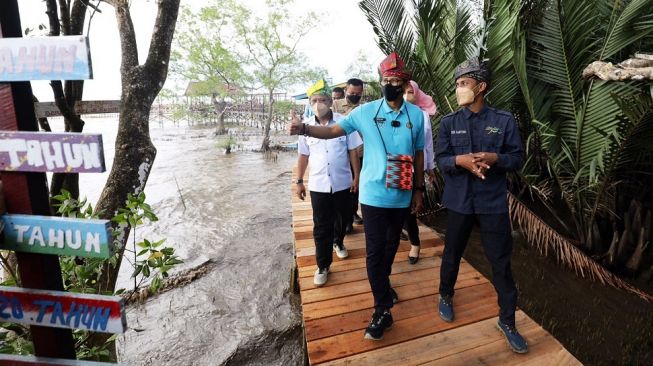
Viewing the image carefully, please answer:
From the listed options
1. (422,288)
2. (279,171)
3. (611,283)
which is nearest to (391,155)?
(422,288)

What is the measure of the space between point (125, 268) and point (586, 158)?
7.96 metres

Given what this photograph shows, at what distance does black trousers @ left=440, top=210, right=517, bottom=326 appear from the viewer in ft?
→ 7.10

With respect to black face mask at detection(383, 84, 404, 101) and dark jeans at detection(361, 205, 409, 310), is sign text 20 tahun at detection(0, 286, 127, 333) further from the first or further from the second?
black face mask at detection(383, 84, 404, 101)

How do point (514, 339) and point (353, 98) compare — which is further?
point (353, 98)

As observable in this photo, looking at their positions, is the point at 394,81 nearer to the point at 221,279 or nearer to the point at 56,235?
the point at 56,235

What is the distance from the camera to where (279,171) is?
14.7 meters

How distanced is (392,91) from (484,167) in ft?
2.43

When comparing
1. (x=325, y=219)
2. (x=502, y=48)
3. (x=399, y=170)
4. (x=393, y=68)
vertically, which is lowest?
(x=325, y=219)

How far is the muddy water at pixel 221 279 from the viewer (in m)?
4.34

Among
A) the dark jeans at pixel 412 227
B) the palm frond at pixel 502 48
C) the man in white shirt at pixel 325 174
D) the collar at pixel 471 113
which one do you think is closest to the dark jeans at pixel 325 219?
the man in white shirt at pixel 325 174

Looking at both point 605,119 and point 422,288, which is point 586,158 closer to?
point 605,119

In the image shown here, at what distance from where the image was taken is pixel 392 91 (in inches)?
86.4

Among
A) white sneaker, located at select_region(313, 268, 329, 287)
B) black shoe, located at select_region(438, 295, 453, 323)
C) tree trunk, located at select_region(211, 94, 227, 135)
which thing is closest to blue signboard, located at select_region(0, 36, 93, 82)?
white sneaker, located at select_region(313, 268, 329, 287)

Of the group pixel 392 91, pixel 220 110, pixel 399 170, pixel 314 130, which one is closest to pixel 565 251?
pixel 399 170
